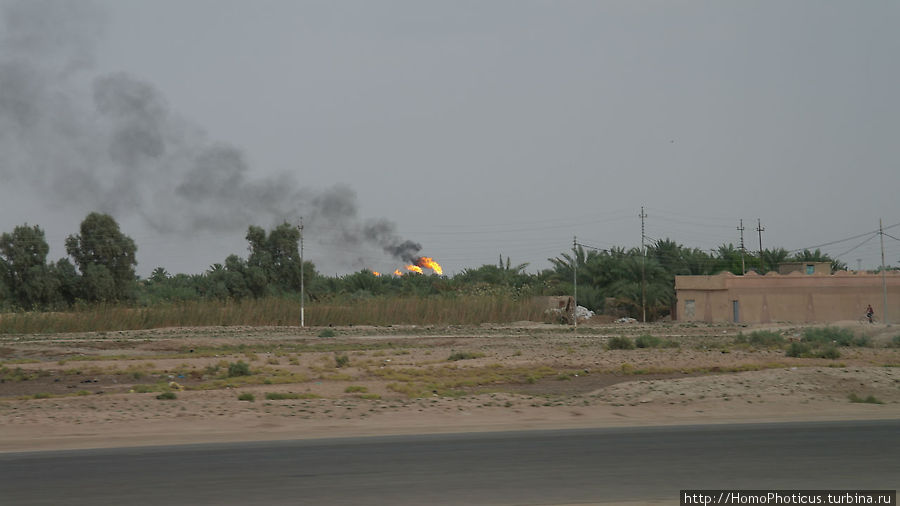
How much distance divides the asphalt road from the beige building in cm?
5587

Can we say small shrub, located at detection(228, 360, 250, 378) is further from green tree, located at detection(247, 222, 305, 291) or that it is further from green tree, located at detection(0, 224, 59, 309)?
green tree, located at detection(247, 222, 305, 291)

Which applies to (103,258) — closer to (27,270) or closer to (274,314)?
(27,270)

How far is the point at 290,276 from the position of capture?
81.7 meters

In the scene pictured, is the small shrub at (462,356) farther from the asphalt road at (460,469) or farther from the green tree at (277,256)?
the green tree at (277,256)

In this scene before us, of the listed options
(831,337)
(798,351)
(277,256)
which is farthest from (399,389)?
(277,256)

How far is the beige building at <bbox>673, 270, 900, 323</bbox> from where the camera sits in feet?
221

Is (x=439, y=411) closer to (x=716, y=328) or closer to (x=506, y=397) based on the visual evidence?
(x=506, y=397)

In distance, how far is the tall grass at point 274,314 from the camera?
55.9 meters

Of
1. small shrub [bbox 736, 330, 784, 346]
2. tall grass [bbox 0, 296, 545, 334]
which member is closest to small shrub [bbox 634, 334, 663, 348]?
small shrub [bbox 736, 330, 784, 346]

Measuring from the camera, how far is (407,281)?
95250 mm

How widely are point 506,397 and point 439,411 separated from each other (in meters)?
2.57

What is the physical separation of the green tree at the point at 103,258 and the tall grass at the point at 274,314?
427 centimetres

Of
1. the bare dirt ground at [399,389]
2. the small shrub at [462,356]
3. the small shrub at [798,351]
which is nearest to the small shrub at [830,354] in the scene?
the bare dirt ground at [399,389]

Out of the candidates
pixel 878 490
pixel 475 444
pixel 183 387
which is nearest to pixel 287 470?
pixel 475 444
